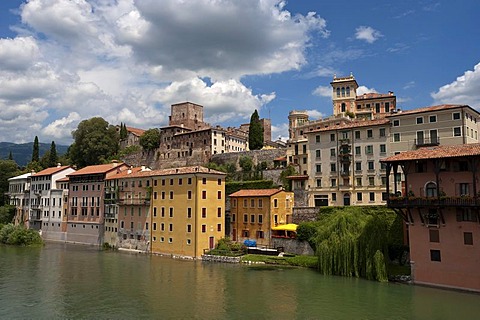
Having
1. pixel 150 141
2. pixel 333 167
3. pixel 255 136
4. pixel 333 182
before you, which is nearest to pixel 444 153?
pixel 333 167

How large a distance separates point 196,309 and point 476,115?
38099mm

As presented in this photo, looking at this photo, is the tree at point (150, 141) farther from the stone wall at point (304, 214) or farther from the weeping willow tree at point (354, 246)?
the weeping willow tree at point (354, 246)

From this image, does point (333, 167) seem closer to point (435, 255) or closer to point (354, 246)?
point (354, 246)

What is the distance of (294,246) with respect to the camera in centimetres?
4438

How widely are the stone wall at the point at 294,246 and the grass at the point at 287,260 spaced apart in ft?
4.59

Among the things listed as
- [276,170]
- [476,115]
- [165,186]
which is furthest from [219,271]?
[476,115]

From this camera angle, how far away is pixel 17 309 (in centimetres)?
2669

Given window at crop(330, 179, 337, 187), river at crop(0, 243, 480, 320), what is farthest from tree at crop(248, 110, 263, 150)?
river at crop(0, 243, 480, 320)

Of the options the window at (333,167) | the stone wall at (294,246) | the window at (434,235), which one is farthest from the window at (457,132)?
the stone wall at (294,246)

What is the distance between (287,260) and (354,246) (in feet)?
28.2

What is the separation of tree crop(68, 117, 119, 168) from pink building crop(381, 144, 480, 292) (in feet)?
222

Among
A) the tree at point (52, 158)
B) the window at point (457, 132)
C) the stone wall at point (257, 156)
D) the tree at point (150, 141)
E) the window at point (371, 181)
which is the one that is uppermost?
the tree at point (150, 141)

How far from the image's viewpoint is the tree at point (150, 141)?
3474 inches

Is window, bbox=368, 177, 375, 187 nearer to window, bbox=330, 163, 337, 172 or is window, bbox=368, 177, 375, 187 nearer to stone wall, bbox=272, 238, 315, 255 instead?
window, bbox=330, 163, 337, 172
